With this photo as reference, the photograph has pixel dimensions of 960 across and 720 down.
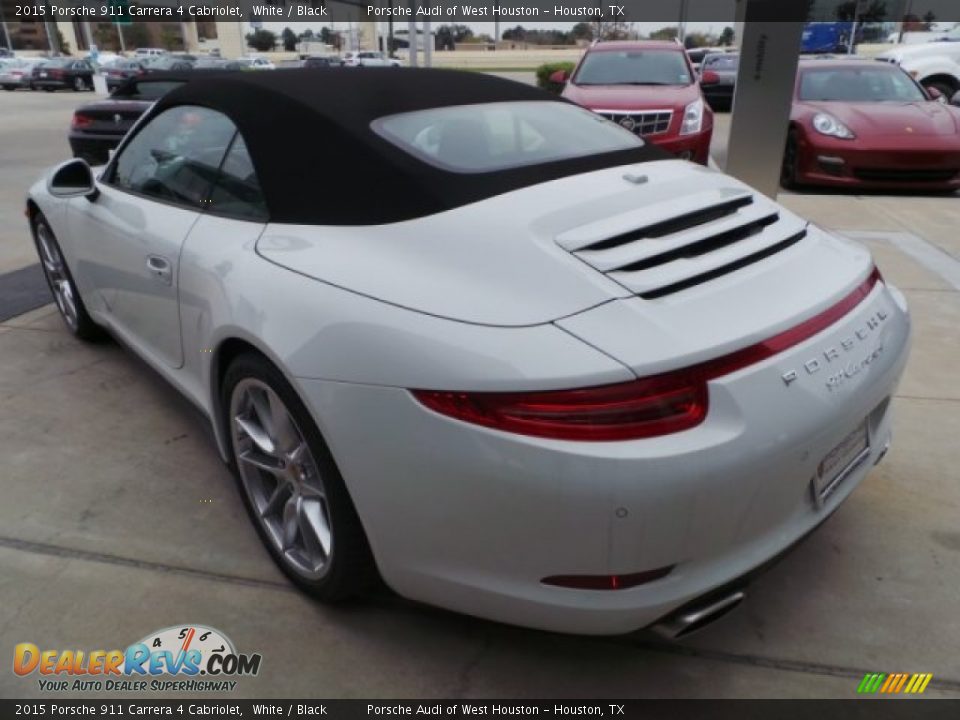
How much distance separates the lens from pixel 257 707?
1871 mm

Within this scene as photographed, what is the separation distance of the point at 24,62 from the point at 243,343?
38910mm

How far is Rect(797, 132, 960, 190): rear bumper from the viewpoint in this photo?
732 cm

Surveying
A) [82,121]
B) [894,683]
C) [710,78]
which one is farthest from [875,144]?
[82,121]

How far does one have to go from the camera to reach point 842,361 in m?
1.75

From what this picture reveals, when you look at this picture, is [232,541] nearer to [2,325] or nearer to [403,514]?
[403,514]

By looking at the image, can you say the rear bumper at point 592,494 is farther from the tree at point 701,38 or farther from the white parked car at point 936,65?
the tree at point 701,38

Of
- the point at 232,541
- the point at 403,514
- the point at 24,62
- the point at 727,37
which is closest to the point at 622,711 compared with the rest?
the point at 403,514

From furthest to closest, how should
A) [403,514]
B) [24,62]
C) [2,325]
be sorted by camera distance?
[24,62] → [2,325] → [403,514]

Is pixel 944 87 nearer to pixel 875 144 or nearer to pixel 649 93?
pixel 875 144

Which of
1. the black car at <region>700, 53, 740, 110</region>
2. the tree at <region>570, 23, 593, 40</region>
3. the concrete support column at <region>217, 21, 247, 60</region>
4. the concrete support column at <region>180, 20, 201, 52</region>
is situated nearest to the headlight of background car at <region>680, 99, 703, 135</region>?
the black car at <region>700, 53, 740, 110</region>

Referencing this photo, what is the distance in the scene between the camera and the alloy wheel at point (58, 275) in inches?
155

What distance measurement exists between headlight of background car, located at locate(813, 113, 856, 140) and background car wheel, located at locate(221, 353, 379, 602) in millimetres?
7231

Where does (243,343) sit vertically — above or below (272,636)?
above

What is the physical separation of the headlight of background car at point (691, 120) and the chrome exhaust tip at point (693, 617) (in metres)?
6.55
